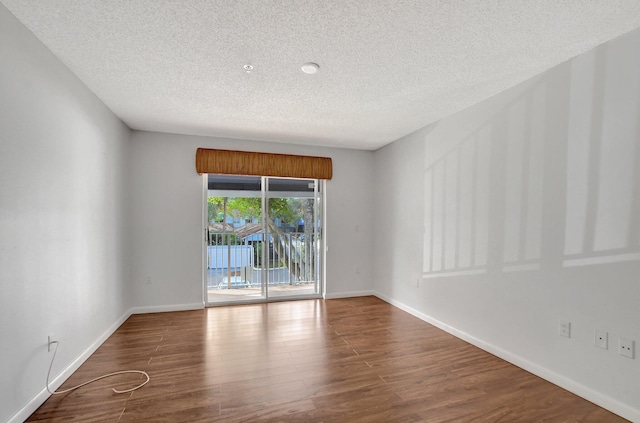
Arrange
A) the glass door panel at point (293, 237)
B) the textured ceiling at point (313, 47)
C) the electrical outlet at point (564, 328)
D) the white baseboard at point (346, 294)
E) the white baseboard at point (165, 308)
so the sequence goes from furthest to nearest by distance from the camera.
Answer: the white baseboard at point (346, 294) → the glass door panel at point (293, 237) → the white baseboard at point (165, 308) → the electrical outlet at point (564, 328) → the textured ceiling at point (313, 47)

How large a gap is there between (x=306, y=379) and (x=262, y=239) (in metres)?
Answer: 2.51

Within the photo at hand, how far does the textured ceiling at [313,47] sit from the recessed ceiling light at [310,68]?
4 cm

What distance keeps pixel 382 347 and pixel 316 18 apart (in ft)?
9.23

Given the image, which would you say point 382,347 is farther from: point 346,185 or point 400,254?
point 346,185

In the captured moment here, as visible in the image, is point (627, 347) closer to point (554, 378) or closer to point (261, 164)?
point (554, 378)

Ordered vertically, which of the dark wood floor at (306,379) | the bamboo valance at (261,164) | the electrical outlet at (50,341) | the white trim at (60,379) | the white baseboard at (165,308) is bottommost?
the white baseboard at (165,308)

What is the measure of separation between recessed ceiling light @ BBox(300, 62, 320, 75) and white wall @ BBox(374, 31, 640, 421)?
1.78m

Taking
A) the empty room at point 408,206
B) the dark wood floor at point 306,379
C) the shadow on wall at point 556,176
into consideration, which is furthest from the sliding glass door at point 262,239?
the shadow on wall at point 556,176

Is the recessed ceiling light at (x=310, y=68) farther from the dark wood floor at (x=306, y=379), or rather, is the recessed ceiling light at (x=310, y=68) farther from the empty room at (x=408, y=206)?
the dark wood floor at (x=306, y=379)

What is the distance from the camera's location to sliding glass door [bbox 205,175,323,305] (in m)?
4.37

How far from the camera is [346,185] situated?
4.86 meters

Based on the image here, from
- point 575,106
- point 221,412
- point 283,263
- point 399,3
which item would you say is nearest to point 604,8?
point 575,106

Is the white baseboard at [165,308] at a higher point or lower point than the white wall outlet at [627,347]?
lower

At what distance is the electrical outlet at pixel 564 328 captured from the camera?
217cm
